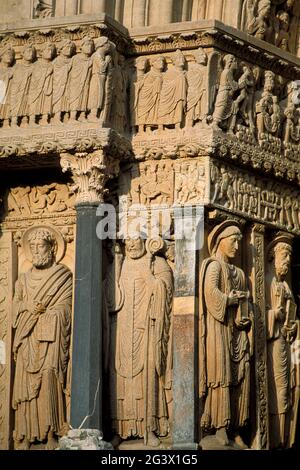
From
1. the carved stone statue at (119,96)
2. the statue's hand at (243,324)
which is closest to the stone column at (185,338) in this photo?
the statue's hand at (243,324)

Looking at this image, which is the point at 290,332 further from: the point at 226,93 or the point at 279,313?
the point at 226,93

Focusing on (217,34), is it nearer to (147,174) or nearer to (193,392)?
(147,174)

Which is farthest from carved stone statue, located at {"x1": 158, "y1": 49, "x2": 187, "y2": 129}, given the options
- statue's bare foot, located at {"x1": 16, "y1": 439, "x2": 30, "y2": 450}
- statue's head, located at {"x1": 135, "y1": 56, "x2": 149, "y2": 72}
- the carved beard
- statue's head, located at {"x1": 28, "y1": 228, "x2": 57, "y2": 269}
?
statue's bare foot, located at {"x1": 16, "y1": 439, "x2": 30, "y2": 450}

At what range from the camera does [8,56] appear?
59.8 feet

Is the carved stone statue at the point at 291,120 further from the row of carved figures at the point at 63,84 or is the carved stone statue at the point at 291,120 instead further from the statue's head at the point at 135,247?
the statue's head at the point at 135,247

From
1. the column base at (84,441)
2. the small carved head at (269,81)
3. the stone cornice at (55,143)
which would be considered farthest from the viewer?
the small carved head at (269,81)

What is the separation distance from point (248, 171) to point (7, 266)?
2213mm

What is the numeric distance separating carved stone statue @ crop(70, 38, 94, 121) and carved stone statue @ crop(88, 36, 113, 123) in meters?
0.05

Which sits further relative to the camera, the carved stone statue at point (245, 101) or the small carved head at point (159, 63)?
the carved stone statue at point (245, 101)

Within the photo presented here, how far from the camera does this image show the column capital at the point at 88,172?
58.5 feet

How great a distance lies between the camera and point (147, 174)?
59.9 feet

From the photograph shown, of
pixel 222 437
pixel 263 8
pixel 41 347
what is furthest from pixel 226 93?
pixel 222 437

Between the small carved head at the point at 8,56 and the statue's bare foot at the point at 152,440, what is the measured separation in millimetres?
3311

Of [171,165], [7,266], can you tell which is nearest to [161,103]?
[171,165]
